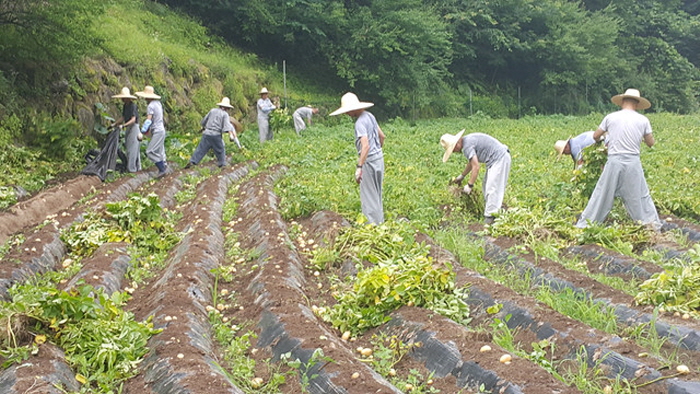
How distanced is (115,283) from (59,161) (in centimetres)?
731

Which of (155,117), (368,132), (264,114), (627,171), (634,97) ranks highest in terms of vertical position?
(634,97)

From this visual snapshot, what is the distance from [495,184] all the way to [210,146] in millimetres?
6920

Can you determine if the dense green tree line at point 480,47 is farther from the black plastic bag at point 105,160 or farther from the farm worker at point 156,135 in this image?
the black plastic bag at point 105,160

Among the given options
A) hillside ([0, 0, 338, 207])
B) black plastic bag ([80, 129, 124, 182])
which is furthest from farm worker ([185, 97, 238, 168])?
hillside ([0, 0, 338, 207])

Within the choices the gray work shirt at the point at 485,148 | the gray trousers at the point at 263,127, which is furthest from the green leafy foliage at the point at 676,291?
the gray trousers at the point at 263,127

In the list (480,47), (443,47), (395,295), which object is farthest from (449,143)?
(480,47)

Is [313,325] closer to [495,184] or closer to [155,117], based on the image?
[495,184]

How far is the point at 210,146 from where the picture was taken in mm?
13430

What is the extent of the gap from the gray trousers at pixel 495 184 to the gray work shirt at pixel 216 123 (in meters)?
6.43

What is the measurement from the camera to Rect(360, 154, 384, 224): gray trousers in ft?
26.3

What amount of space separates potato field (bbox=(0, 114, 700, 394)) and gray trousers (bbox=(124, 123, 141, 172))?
1877 millimetres

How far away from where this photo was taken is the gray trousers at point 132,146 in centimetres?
1261

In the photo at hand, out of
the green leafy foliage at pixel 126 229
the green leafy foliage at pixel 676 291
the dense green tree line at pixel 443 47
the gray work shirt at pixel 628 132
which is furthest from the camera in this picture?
the dense green tree line at pixel 443 47

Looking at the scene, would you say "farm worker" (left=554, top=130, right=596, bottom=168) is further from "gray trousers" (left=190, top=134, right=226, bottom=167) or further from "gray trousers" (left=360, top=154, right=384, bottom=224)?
"gray trousers" (left=190, top=134, right=226, bottom=167)
